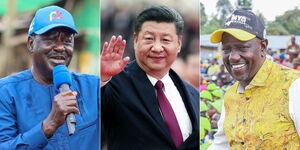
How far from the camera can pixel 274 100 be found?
354 cm

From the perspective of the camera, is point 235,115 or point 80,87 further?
point 80,87

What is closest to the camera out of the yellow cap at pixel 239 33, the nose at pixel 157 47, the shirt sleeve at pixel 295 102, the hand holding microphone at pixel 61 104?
the shirt sleeve at pixel 295 102

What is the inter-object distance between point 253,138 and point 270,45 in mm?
788

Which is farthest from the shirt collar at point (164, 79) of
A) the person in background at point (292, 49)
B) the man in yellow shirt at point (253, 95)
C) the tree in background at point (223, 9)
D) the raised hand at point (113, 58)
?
the person in background at point (292, 49)

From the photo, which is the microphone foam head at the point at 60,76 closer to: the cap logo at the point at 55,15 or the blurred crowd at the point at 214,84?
the cap logo at the point at 55,15

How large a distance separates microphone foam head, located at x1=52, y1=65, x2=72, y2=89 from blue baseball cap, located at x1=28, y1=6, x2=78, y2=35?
34 cm

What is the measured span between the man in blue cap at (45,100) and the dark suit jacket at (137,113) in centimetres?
14

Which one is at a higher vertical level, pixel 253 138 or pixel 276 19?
pixel 276 19

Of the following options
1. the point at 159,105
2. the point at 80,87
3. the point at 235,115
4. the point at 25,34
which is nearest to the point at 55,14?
the point at 25,34

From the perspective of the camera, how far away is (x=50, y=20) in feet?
12.6

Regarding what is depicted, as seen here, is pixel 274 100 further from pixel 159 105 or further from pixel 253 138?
pixel 159 105

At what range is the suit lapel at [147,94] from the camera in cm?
384

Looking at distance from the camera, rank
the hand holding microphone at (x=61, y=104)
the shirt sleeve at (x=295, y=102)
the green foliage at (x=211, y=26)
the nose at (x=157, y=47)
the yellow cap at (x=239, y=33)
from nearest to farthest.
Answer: the shirt sleeve at (x=295, y=102), the hand holding microphone at (x=61, y=104), the yellow cap at (x=239, y=33), the nose at (x=157, y=47), the green foliage at (x=211, y=26)

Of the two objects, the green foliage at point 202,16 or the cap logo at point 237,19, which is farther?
the green foliage at point 202,16
